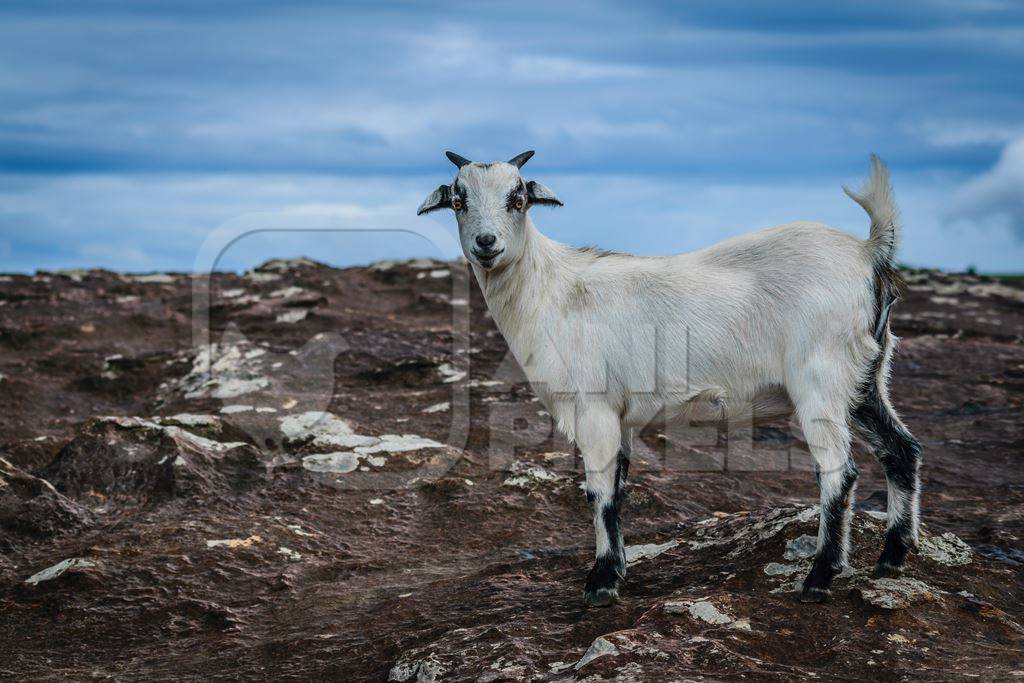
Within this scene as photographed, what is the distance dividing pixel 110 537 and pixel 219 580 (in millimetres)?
1409

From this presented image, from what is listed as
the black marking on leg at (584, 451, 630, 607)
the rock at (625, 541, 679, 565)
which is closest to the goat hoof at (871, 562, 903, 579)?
the rock at (625, 541, 679, 565)

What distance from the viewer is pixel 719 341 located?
7543 millimetres

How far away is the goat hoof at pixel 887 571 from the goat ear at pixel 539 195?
3.63m

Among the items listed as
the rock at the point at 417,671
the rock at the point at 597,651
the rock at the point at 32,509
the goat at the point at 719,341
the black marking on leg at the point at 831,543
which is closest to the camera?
the rock at the point at 597,651

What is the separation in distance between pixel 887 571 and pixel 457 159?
4.56 metres

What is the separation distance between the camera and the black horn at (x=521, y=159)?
8.12 meters

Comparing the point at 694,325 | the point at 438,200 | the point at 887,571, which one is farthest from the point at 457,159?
the point at 887,571

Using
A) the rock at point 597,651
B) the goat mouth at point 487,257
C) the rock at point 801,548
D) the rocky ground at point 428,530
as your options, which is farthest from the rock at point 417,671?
the goat mouth at point 487,257

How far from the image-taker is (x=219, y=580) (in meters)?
9.21

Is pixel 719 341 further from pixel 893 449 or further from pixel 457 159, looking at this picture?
pixel 457 159

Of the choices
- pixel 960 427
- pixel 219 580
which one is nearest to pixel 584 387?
pixel 219 580

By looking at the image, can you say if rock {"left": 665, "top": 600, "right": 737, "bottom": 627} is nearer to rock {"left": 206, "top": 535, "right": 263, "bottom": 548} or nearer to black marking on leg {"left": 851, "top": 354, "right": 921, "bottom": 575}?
black marking on leg {"left": 851, "top": 354, "right": 921, "bottom": 575}

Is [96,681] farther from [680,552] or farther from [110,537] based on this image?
[680,552]

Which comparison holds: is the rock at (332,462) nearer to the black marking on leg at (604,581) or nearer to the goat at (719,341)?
the goat at (719,341)
